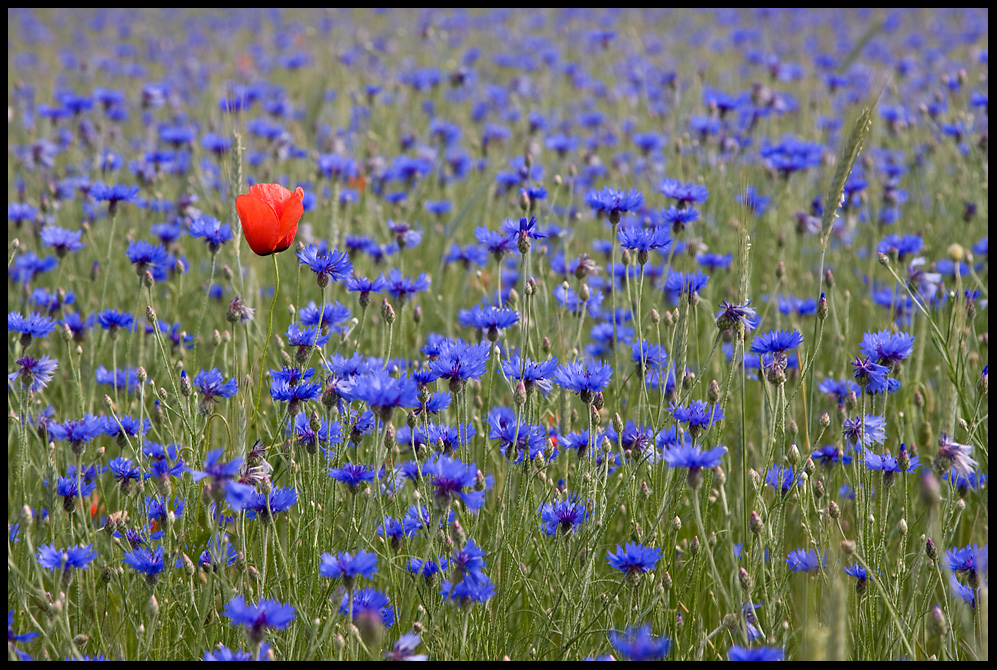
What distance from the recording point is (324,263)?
5.93ft

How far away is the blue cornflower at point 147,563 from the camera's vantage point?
1.43 meters

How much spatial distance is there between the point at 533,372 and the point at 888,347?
2.28 feet

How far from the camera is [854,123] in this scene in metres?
1.58

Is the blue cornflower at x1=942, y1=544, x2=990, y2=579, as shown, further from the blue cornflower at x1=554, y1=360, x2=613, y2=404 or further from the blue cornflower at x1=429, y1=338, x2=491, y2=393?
the blue cornflower at x1=429, y1=338, x2=491, y2=393

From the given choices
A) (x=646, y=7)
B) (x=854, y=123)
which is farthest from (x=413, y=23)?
(x=854, y=123)

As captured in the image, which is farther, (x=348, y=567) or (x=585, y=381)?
(x=585, y=381)

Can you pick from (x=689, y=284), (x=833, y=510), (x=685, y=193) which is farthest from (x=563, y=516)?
(x=685, y=193)

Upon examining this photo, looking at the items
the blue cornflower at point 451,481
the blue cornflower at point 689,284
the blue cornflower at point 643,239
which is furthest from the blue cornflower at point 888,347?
the blue cornflower at point 451,481

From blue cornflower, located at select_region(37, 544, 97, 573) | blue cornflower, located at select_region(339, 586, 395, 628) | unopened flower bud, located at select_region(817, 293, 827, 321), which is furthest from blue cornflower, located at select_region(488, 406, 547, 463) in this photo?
blue cornflower, located at select_region(37, 544, 97, 573)

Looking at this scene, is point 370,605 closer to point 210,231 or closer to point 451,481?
point 451,481

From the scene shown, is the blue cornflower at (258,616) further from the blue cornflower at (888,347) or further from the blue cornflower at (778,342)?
the blue cornflower at (888,347)

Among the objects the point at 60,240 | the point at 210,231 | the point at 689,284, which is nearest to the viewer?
the point at 689,284

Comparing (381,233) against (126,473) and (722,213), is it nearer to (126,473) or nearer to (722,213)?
(722,213)

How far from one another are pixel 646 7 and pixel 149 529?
1036 cm
